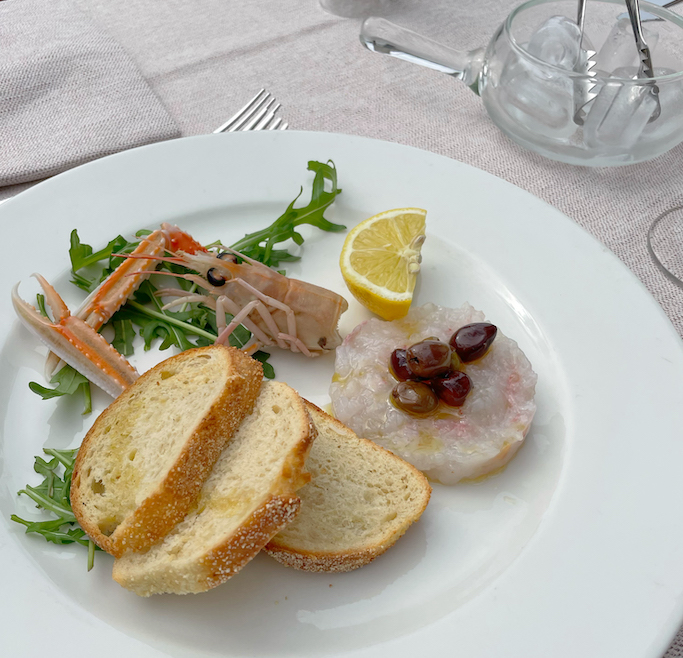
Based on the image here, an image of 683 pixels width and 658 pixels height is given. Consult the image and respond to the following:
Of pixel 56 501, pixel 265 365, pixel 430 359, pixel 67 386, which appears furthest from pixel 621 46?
pixel 56 501

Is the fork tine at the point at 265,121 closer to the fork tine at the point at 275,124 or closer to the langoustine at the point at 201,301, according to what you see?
the fork tine at the point at 275,124

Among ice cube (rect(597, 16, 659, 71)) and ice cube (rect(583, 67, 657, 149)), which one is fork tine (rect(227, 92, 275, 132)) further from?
ice cube (rect(597, 16, 659, 71))

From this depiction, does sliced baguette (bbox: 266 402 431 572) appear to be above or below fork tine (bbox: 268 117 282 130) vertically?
below

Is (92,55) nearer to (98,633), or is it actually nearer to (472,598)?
(98,633)

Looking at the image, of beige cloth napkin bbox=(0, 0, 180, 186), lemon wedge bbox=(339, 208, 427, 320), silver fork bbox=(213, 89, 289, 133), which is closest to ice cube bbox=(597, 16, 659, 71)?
lemon wedge bbox=(339, 208, 427, 320)

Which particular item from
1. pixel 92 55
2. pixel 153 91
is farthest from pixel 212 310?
pixel 92 55

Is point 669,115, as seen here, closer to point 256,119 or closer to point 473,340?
point 473,340

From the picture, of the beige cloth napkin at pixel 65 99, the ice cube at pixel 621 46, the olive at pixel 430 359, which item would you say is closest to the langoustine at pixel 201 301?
the olive at pixel 430 359
